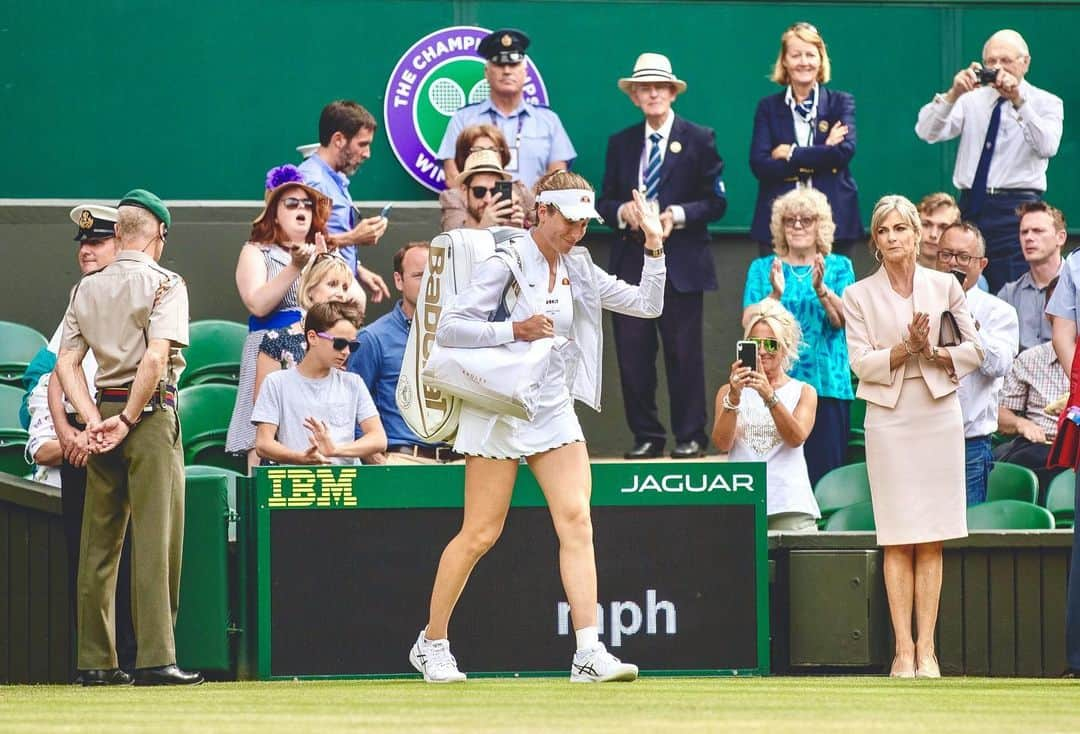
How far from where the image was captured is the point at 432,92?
13172 millimetres

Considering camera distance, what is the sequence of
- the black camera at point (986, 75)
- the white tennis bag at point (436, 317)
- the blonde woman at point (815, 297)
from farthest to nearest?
the black camera at point (986, 75) → the blonde woman at point (815, 297) → the white tennis bag at point (436, 317)

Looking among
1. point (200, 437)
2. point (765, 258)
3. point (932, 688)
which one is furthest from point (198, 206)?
point (932, 688)

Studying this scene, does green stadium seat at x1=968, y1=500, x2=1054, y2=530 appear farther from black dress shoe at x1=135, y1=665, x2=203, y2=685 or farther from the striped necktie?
black dress shoe at x1=135, y1=665, x2=203, y2=685

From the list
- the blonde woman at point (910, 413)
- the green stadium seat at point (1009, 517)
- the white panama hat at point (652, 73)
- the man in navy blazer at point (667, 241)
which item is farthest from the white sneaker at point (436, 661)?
the white panama hat at point (652, 73)

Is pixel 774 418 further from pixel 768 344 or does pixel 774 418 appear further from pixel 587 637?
pixel 587 637

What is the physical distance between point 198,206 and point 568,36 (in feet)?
9.15

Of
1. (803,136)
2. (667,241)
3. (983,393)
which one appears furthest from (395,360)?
(803,136)

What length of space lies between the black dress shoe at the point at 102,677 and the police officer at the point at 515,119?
4.47 meters

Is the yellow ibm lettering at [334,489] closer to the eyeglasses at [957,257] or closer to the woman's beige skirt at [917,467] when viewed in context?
the woman's beige skirt at [917,467]

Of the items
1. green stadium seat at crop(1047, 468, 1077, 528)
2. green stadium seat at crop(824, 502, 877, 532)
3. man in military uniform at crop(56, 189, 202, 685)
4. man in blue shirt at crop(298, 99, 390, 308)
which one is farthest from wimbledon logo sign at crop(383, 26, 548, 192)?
man in military uniform at crop(56, 189, 202, 685)

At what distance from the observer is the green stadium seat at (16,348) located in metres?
11.2

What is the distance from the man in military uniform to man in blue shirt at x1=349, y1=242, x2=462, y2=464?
1.91 m

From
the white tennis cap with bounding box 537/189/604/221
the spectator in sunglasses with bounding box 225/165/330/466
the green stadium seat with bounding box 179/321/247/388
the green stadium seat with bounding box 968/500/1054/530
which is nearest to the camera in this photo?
the white tennis cap with bounding box 537/189/604/221

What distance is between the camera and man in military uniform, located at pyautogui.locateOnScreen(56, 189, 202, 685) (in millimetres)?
7895
